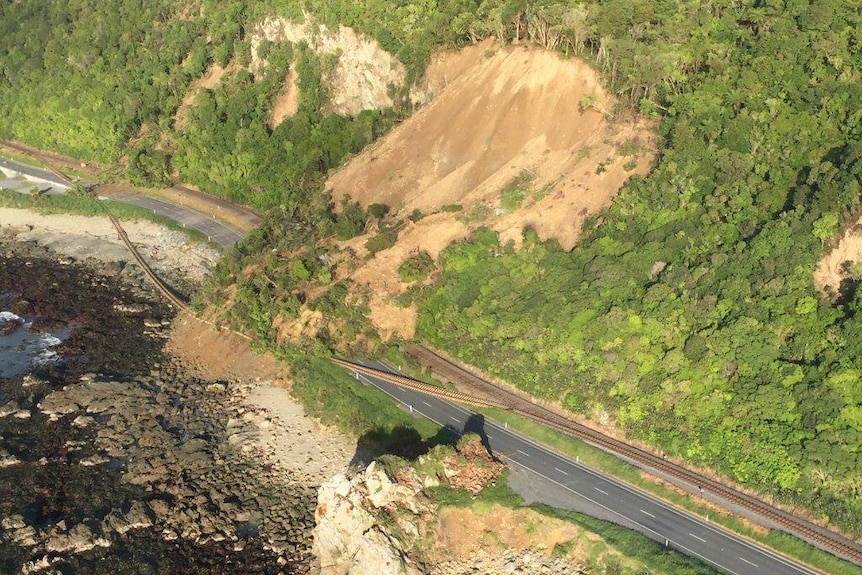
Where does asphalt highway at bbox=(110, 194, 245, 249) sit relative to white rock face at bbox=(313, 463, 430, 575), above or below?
above

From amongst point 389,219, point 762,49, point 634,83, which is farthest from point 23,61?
point 762,49

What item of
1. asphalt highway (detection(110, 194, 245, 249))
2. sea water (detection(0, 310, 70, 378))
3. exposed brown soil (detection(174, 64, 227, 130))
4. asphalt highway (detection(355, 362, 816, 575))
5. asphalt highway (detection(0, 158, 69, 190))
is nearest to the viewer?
asphalt highway (detection(355, 362, 816, 575))

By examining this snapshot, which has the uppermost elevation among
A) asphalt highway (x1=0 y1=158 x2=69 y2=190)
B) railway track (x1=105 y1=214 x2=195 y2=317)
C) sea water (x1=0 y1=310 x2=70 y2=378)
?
asphalt highway (x1=0 y1=158 x2=69 y2=190)

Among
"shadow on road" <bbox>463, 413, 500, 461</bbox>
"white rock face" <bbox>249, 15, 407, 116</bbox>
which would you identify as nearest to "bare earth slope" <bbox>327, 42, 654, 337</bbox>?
"white rock face" <bbox>249, 15, 407, 116</bbox>

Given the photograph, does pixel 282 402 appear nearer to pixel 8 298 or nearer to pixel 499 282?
pixel 499 282

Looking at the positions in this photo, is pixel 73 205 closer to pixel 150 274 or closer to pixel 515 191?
pixel 150 274

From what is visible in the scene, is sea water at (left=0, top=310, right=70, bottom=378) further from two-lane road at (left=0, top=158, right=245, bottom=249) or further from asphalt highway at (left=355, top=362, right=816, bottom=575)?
asphalt highway at (left=355, top=362, right=816, bottom=575)

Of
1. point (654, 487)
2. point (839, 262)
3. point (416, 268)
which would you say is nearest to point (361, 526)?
point (654, 487)
